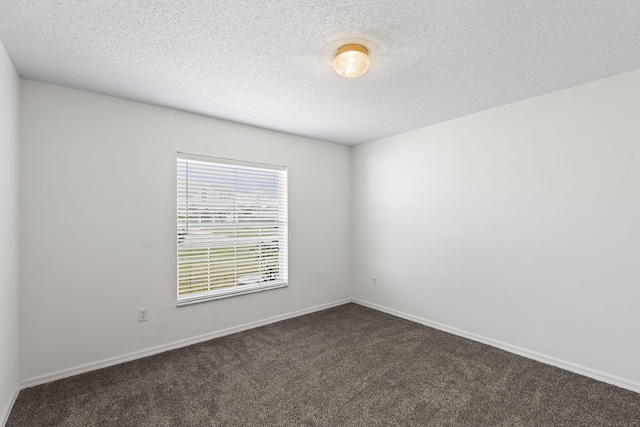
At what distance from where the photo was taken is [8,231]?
6.63 ft

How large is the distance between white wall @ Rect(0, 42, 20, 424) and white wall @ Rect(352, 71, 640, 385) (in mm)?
3687

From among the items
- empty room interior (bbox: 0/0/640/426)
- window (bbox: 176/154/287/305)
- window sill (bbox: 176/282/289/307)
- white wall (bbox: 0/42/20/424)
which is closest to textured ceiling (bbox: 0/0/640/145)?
empty room interior (bbox: 0/0/640/426)

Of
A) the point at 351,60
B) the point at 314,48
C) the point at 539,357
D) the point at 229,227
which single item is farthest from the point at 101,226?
the point at 539,357

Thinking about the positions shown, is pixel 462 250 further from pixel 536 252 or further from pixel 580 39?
pixel 580 39

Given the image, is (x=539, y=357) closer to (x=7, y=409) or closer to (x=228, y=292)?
(x=228, y=292)

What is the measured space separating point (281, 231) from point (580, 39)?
129 inches

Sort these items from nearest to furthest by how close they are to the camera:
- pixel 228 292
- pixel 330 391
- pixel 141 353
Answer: pixel 330 391
pixel 141 353
pixel 228 292

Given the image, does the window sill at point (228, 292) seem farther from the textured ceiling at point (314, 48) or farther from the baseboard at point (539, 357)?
the textured ceiling at point (314, 48)

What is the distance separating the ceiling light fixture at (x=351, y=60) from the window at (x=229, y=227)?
1860 mm

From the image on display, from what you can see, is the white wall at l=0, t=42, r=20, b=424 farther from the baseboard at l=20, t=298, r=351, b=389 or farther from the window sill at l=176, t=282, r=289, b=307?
the window sill at l=176, t=282, r=289, b=307

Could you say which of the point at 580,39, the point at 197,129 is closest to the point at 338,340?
the point at 197,129

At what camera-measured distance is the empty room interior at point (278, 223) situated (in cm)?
188

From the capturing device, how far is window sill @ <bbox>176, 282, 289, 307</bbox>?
309 cm

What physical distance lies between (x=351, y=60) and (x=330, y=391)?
237 centimetres
